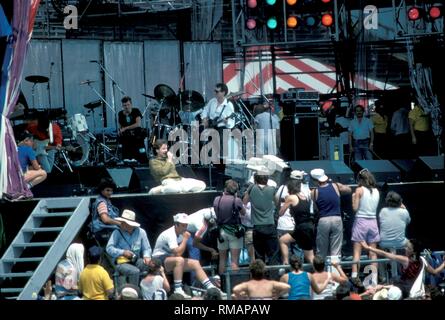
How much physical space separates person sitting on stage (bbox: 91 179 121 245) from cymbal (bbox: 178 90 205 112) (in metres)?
4.57

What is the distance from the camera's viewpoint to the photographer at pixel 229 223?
18.9 meters

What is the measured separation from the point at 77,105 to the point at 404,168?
6018 mm

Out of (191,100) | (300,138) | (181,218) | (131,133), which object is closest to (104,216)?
(181,218)

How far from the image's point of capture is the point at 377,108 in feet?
82.2

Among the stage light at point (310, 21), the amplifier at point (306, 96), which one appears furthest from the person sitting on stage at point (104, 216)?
the stage light at point (310, 21)

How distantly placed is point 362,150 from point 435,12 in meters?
2.32

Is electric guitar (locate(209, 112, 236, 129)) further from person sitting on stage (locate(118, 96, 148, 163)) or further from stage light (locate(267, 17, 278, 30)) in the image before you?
stage light (locate(267, 17, 278, 30))

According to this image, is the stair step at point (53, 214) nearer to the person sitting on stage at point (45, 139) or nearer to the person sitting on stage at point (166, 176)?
the person sitting on stage at point (166, 176)

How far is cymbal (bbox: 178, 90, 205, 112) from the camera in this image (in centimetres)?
2359

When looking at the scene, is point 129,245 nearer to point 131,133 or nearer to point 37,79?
point 131,133

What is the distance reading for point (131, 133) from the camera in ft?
78.0

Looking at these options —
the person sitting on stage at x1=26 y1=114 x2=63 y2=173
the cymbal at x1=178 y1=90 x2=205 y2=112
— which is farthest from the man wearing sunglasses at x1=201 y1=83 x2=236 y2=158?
the person sitting on stage at x1=26 y1=114 x2=63 y2=173

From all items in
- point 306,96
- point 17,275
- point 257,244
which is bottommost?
point 17,275
